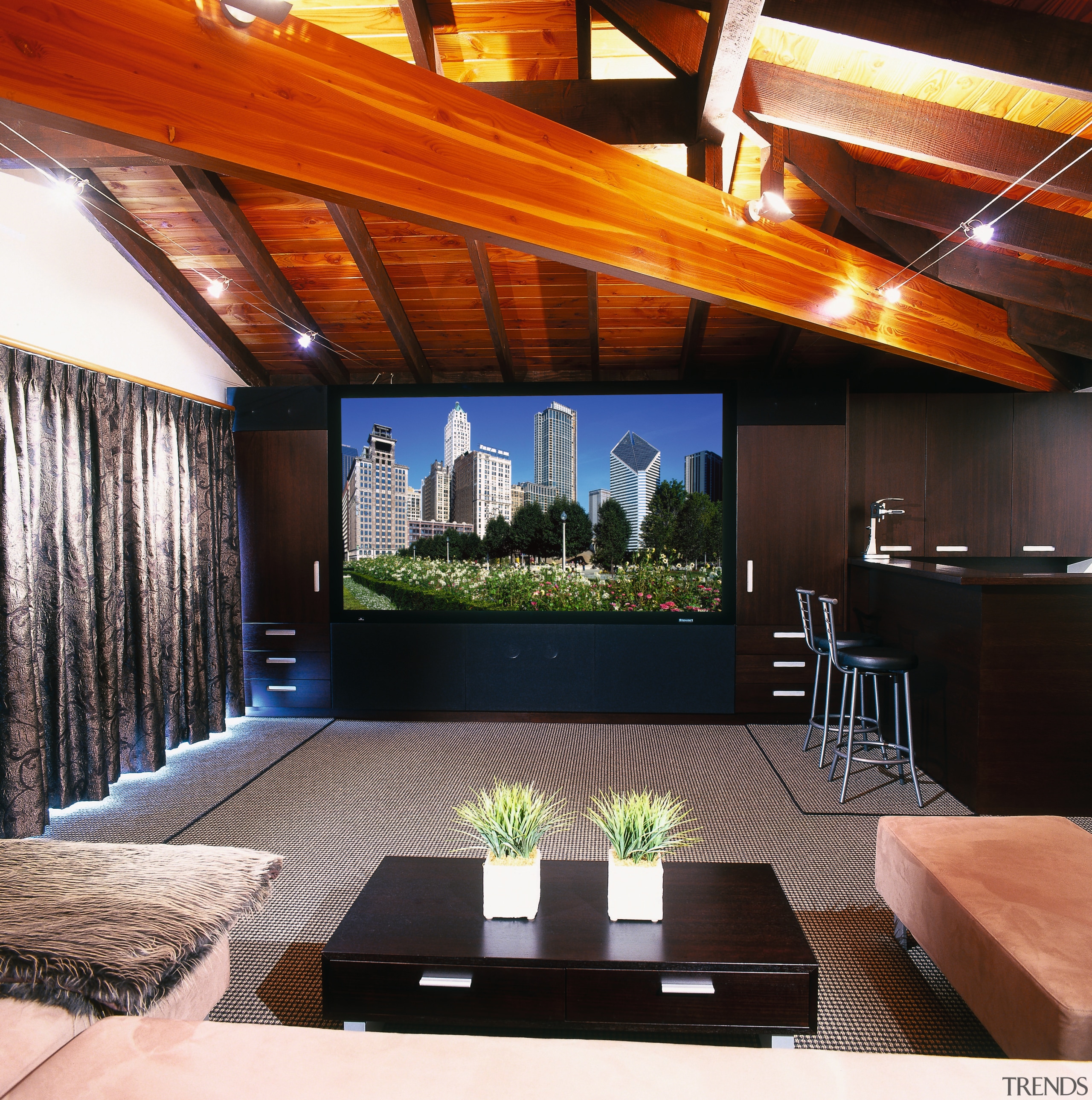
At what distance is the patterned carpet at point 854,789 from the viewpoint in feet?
10.5

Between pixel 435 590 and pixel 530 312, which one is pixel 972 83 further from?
pixel 435 590

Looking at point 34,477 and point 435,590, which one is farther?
point 435,590

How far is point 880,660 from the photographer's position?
3.26 m

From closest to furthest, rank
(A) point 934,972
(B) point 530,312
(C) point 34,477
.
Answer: (A) point 934,972
(C) point 34,477
(B) point 530,312

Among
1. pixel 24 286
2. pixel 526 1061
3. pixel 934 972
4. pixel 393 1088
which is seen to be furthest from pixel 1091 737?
pixel 24 286

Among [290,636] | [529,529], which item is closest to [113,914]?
[290,636]

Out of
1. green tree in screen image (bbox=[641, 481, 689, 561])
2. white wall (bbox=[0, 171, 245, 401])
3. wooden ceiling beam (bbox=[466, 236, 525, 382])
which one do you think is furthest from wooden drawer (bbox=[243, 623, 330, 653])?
green tree in screen image (bbox=[641, 481, 689, 561])

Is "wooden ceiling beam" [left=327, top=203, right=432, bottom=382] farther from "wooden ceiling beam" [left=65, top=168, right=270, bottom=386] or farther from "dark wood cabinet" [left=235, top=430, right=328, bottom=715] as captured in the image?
"wooden ceiling beam" [left=65, top=168, right=270, bottom=386]

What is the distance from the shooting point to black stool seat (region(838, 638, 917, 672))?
3252mm

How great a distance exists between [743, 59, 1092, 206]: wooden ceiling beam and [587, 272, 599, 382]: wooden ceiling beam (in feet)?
4.80

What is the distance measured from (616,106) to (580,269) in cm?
126

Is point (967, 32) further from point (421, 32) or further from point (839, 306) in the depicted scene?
point (421, 32)

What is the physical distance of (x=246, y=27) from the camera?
1.75 m

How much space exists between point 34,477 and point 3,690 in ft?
3.10
